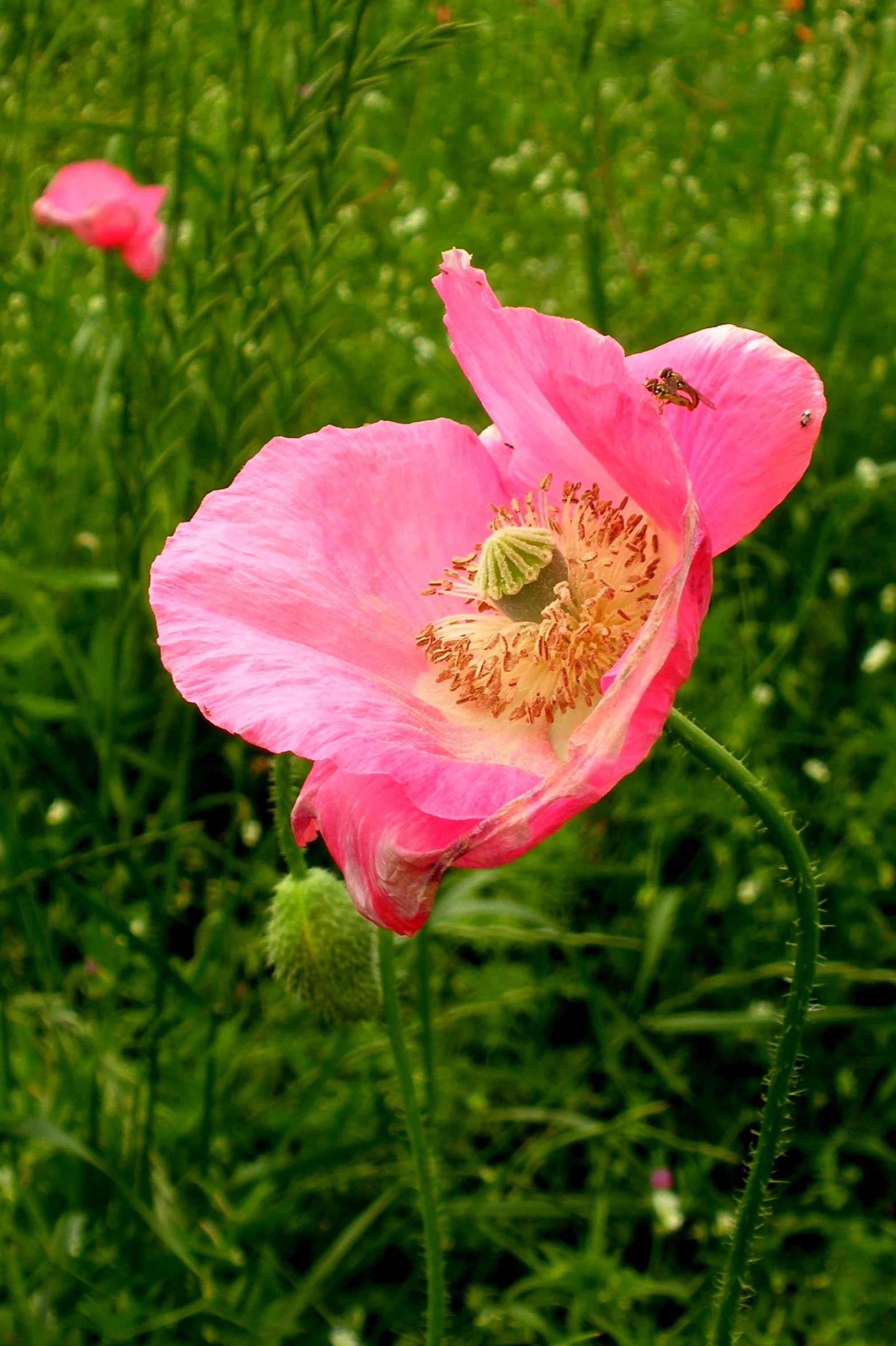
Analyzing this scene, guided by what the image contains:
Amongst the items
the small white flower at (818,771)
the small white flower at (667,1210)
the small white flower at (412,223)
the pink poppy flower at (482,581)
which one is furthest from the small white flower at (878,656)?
the small white flower at (412,223)

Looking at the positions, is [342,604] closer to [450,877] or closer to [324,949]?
[324,949]

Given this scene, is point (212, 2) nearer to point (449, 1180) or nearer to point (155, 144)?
point (155, 144)

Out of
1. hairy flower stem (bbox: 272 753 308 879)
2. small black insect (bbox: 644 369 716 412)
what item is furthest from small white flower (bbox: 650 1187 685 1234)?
small black insect (bbox: 644 369 716 412)

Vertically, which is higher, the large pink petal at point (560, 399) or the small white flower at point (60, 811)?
the large pink petal at point (560, 399)

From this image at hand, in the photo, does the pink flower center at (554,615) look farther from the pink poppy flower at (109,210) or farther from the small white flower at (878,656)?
the pink poppy flower at (109,210)

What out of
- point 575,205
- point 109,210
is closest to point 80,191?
point 109,210

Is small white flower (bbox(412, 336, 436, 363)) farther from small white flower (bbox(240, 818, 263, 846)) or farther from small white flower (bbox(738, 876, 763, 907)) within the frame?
small white flower (bbox(738, 876, 763, 907))
